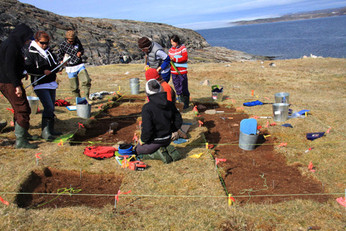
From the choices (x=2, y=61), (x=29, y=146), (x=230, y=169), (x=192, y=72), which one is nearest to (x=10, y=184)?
(x=29, y=146)

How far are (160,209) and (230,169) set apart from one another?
2502mm

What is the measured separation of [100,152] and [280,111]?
5.89 m

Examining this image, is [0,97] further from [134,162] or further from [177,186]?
[177,186]

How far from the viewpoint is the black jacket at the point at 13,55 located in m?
5.98

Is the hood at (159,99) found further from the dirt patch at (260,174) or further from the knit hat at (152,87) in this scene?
the dirt patch at (260,174)

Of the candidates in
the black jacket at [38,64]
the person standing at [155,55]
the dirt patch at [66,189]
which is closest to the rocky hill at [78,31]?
the person standing at [155,55]

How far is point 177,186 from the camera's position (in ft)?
17.1

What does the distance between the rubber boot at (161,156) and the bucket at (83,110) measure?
12.8 feet

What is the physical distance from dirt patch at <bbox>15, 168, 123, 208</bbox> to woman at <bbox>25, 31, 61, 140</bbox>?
185cm

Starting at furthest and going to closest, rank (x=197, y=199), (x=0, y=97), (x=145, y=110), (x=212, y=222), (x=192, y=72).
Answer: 1. (x=192, y=72)
2. (x=0, y=97)
3. (x=145, y=110)
4. (x=197, y=199)
5. (x=212, y=222)

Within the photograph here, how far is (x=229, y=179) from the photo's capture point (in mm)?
5934

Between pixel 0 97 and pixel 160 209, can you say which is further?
pixel 0 97

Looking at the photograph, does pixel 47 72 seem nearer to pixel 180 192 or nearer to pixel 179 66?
pixel 179 66

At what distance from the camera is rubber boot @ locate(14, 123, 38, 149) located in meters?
6.48
